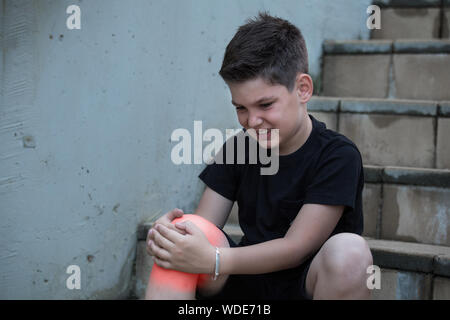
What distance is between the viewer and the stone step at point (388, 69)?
2223 mm

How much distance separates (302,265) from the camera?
4.25 ft

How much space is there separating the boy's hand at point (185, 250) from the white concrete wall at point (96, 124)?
0.43 m

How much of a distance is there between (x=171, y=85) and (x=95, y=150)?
15.5 inches

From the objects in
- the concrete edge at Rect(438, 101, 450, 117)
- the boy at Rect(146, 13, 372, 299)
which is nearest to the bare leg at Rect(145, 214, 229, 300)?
the boy at Rect(146, 13, 372, 299)

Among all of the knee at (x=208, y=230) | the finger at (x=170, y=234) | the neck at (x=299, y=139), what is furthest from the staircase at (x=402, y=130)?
the finger at (x=170, y=234)

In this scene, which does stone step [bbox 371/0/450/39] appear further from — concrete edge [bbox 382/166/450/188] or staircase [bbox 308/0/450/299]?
concrete edge [bbox 382/166/450/188]

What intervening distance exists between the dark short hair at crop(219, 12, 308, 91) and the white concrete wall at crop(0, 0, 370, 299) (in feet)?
1.46

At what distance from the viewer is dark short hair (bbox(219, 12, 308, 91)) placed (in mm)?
1285

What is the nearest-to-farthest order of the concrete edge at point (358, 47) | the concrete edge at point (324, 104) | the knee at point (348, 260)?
the knee at point (348, 260) < the concrete edge at point (324, 104) < the concrete edge at point (358, 47)

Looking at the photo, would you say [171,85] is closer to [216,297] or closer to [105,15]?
[105,15]

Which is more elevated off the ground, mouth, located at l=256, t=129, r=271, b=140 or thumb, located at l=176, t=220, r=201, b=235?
mouth, located at l=256, t=129, r=271, b=140

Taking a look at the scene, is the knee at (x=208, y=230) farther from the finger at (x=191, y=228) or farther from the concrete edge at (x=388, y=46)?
→ the concrete edge at (x=388, y=46)

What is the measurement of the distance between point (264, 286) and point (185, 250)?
29 centimetres

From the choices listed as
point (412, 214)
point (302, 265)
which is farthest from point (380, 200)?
point (302, 265)
